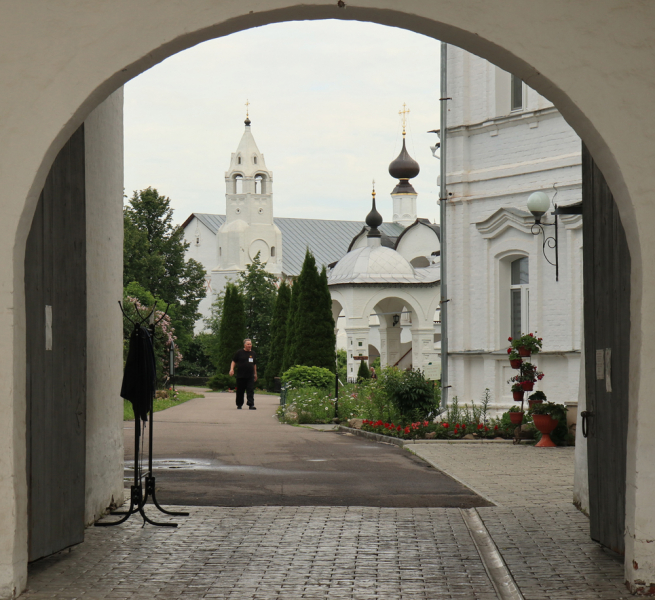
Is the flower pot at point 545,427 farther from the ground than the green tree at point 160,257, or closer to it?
closer to it

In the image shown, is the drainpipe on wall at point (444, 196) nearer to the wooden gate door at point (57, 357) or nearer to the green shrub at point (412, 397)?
the green shrub at point (412, 397)

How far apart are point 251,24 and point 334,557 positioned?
12.0 feet

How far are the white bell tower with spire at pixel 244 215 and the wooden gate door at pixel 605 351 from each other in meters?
60.6

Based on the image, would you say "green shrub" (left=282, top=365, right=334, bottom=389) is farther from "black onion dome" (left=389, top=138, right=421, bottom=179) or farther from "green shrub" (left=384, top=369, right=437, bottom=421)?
"black onion dome" (left=389, top=138, right=421, bottom=179)

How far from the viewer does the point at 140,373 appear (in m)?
7.71

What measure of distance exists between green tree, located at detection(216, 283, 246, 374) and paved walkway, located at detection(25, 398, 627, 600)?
114ft

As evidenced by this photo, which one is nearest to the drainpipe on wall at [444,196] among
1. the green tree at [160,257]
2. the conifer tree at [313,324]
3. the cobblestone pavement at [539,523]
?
the cobblestone pavement at [539,523]

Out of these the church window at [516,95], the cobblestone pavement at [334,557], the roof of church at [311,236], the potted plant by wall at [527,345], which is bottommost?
the cobblestone pavement at [334,557]

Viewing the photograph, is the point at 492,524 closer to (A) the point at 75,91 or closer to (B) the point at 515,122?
(A) the point at 75,91

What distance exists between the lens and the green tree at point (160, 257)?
55.7 m

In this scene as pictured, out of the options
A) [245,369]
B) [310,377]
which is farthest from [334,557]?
[310,377]

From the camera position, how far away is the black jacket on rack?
302 inches

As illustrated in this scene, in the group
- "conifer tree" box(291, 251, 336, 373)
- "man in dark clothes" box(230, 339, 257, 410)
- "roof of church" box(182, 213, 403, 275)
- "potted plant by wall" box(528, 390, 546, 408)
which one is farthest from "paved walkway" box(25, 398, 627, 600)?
"roof of church" box(182, 213, 403, 275)

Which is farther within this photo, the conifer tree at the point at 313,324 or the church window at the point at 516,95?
the conifer tree at the point at 313,324
